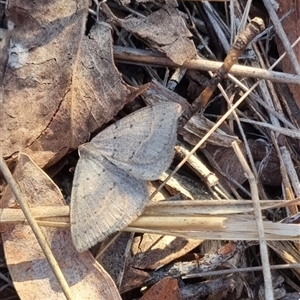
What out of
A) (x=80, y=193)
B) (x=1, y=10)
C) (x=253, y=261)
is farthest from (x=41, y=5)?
(x=253, y=261)

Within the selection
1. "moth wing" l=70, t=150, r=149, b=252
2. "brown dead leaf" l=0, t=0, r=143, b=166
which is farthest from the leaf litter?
"moth wing" l=70, t=150, r=149, b=252

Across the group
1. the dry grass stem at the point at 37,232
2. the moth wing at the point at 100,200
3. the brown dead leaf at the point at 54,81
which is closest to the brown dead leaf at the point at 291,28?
the brown dead leaf at the point at 54,81

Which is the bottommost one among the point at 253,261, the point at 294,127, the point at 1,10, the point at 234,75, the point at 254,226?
the point at 253,261

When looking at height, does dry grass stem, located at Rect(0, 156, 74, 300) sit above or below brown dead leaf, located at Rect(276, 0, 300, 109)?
below

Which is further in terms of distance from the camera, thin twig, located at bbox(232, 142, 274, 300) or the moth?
the moth

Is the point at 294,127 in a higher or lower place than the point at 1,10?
lower

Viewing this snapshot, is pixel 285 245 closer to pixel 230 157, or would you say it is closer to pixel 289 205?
pixel 289 205

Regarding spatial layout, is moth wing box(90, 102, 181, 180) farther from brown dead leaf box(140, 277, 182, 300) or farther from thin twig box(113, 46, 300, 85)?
brown dead leaf box(140, 277, 182, 300)

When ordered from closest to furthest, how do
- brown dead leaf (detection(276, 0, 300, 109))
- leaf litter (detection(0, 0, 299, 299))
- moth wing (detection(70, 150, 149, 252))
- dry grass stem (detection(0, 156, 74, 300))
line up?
dry grass stem (detection(0, 156, 74, 300)) < moth wing (detection(70, 150, 149, 252)) < leaf litter (detection(0, 0, 299, 299)) < brown dead leaf (detection(276, 0, 300, 109))
